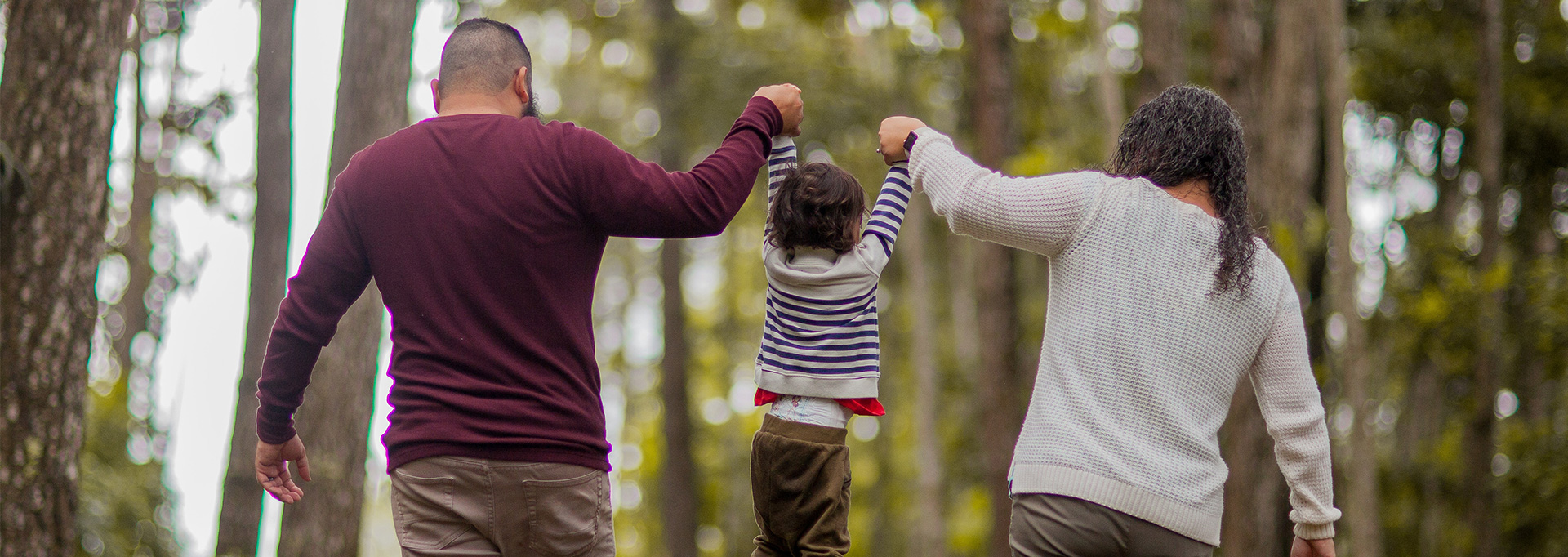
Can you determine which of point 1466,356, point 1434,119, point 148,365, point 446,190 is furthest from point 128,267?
point 1434,119

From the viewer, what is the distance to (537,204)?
2.57 metres

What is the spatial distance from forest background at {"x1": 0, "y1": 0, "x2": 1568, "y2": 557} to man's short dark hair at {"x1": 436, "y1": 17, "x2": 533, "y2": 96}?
2855mm

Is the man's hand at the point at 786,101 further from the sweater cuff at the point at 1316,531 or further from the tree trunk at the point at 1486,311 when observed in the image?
the tree trunk at the point at 1486,311

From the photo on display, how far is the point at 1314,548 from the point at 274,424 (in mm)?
2620

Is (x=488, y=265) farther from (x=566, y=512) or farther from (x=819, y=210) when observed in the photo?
(x=819, y=210)

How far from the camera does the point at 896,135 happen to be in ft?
10.3

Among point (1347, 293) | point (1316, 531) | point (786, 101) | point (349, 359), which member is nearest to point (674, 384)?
point (1347, 293)

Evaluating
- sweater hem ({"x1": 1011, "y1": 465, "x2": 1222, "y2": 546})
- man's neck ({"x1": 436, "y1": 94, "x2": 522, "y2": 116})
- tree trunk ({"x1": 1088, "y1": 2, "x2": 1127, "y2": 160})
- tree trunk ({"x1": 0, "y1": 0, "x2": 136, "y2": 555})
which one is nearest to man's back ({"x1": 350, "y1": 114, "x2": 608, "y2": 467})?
man's neck ({"x1": 436, "y1": 94, "x2": 522, "y2": 116})

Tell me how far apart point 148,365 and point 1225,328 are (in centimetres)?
1012

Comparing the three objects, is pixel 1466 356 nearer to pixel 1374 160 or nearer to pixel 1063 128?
pixel 1374 160

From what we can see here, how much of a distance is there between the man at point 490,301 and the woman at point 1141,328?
0.83 m

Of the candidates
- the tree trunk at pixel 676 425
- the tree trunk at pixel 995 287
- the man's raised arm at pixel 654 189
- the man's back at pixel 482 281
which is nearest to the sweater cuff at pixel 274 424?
the man's back at pixel 482 281

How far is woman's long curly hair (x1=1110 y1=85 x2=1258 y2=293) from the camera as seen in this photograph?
113 inches

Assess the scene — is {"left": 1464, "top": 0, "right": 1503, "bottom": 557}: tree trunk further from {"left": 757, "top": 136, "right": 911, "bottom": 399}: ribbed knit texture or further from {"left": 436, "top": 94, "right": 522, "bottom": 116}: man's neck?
{"left": 436, "top": 94, "right": 522, "bottom": 116}: man's neck
